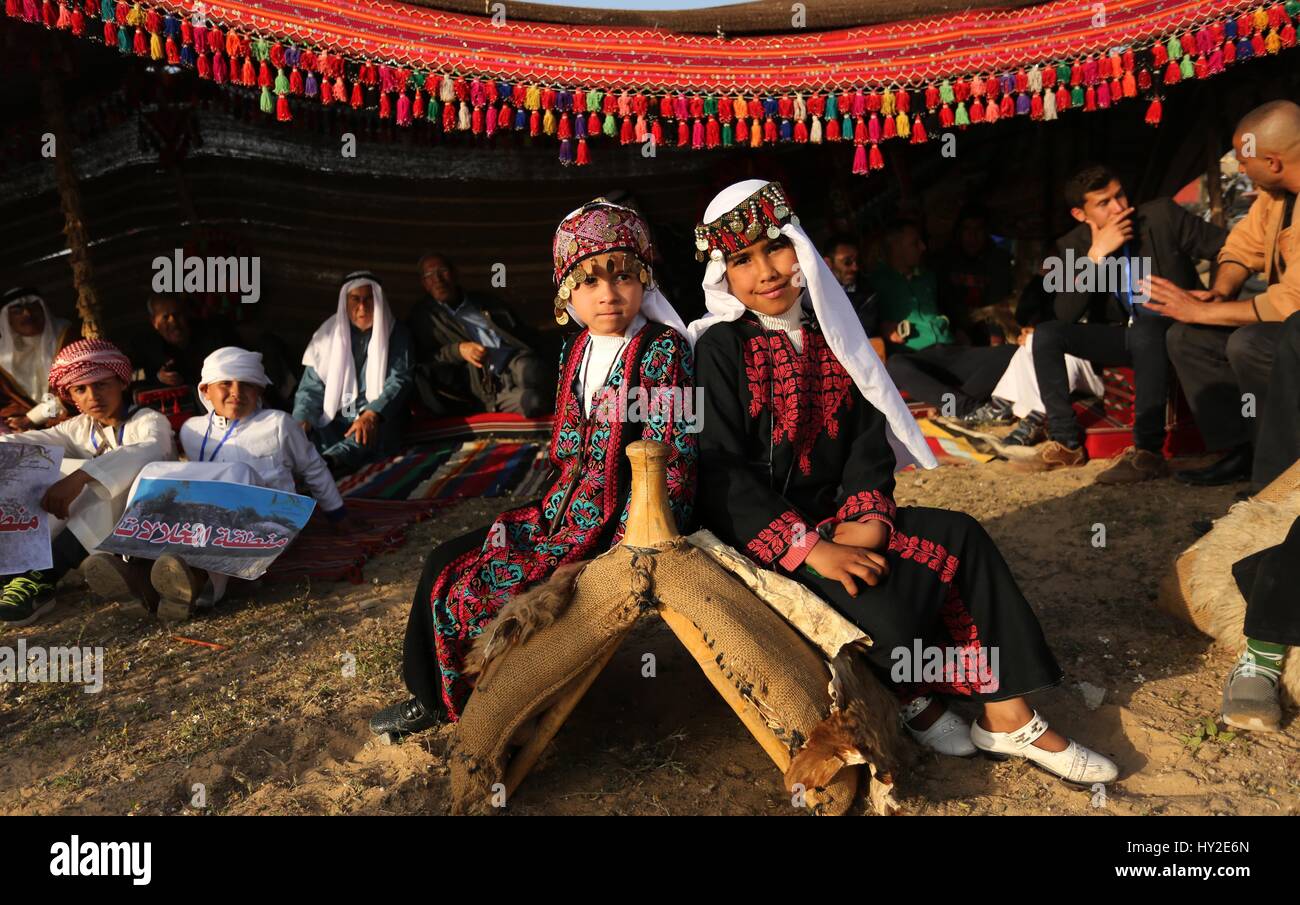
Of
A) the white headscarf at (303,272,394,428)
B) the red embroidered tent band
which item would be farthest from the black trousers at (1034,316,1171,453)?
the white headscarf at (303,272,394,428)

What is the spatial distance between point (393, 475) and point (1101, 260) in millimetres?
4170

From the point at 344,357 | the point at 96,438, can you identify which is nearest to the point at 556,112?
the point at 344,357

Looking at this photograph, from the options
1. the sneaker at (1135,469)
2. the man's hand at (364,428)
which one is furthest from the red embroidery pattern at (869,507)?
the man's hand at (364,428)

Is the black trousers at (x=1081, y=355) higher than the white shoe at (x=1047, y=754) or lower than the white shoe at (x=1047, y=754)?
higher

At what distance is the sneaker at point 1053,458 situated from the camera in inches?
218

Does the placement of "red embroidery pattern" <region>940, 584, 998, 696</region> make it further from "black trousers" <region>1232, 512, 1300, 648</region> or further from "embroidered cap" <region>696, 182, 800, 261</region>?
"embroidered cap" <region>696, 182, 800, 261</region>

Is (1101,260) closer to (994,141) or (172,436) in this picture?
(994,141)

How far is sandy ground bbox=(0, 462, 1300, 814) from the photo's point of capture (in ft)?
9.23

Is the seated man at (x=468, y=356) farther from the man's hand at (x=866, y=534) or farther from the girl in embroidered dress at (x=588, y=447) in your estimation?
the man's hand at (x=866, y=534)

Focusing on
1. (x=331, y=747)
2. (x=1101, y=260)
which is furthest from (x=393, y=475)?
(x=1101, y=260)

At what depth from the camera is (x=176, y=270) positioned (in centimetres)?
757

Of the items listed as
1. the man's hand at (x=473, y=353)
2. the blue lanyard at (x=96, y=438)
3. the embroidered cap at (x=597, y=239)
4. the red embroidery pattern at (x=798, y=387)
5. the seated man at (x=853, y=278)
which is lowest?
the blue lanyard at (x=96, y=438)

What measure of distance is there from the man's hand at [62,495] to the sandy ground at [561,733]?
0.45m

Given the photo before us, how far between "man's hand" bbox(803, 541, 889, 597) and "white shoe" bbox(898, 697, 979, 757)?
0.49 m
